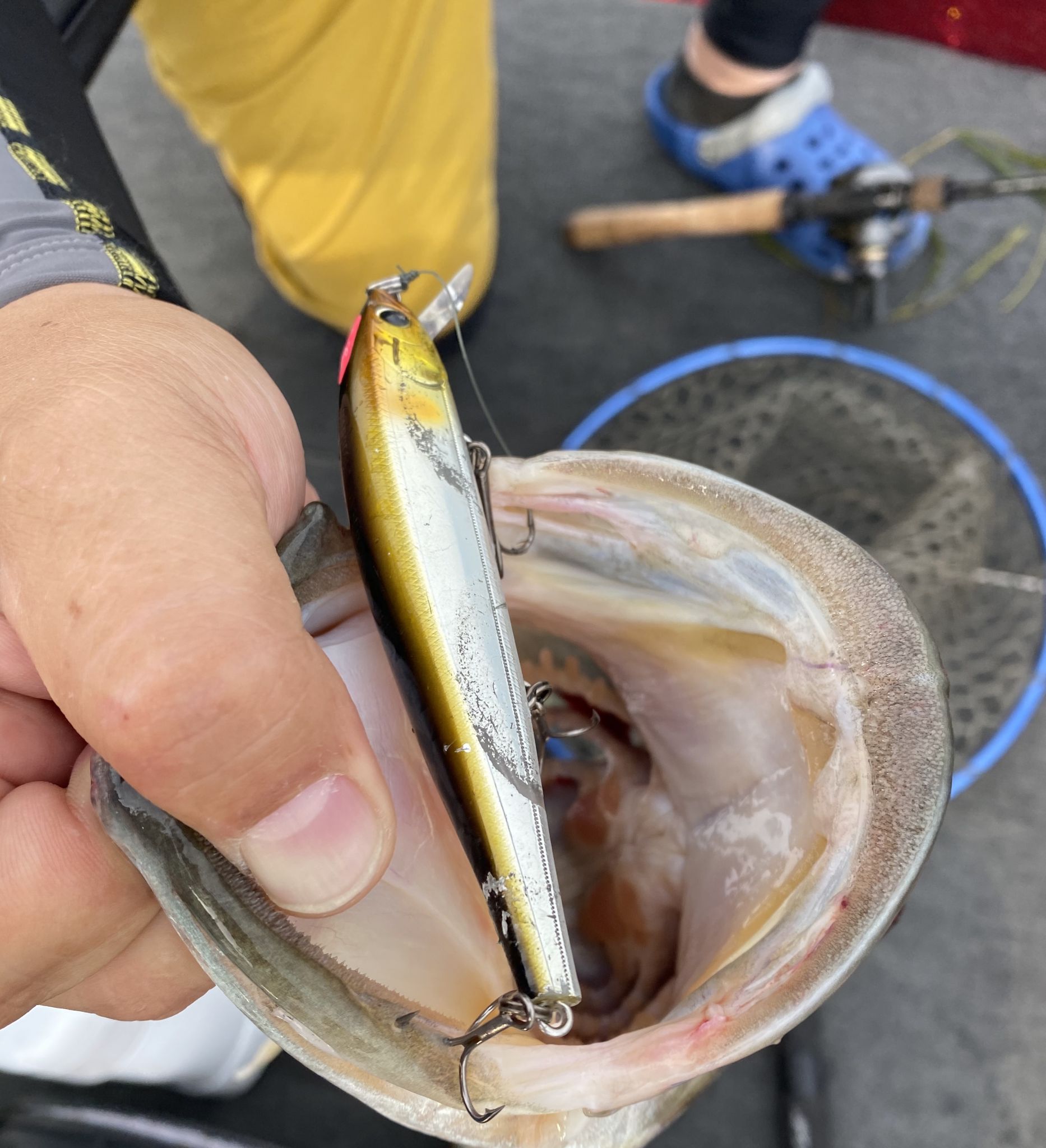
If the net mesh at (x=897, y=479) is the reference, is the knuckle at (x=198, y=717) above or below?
above

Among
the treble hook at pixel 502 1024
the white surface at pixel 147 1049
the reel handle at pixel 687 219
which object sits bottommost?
the white surface at pixel 147 1049

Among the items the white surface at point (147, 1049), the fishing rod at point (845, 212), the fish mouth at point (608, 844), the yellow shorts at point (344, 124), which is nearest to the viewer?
the fish mouth at point (608, 844)

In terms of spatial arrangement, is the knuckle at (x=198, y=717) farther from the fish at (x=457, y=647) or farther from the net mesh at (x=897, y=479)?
the net mesh at (x=897, y=479)

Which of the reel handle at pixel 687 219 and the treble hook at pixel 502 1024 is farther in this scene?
the reel handle at pixel 687 219

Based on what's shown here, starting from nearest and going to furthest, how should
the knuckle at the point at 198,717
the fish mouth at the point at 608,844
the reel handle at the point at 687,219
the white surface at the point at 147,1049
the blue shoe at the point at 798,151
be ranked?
1. the knuckle at the point at 198,717
2. the fish mouth at the point at 608,844
3. the white surface at the point at 147,1049
4. the reel handle at the point at 687,219
5. the blue shoe at the point at 798,151

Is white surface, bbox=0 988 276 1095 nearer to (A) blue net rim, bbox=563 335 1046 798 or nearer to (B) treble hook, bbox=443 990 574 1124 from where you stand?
(B) treble hook, bbox=443 990 574 1124

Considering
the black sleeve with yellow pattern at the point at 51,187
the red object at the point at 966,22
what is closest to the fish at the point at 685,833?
the black sleeve with yellow pattern at the point at 51,187

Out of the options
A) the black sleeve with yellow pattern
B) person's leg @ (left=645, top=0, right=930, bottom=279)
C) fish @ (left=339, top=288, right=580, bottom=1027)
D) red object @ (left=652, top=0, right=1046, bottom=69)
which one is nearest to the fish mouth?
fish @ (left=339, top=288, right=580, bottom=1027)

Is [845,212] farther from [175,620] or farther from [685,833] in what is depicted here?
[175,620]

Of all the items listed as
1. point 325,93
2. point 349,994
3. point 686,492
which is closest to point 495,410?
point 325,93
